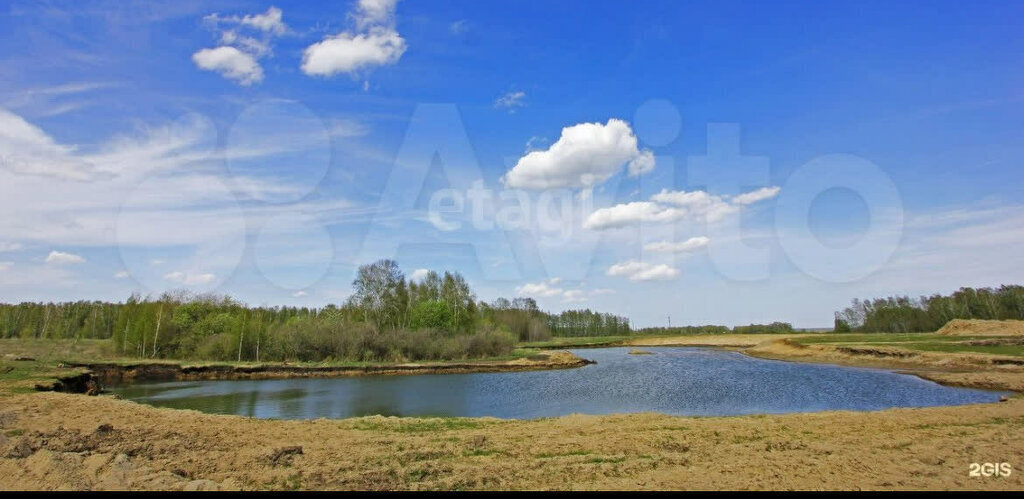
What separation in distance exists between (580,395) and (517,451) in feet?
68.6

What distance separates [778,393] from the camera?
100.0ft

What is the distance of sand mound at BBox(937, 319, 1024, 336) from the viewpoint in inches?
2366

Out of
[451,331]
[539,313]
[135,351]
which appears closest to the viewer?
[135,351]

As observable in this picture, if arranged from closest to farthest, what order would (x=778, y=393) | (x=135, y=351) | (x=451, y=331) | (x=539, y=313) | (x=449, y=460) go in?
(x=449, y=460)
(x=778, y=393)
(x=135, y=351)
(x=451, y=331)
(x=539, y=313)

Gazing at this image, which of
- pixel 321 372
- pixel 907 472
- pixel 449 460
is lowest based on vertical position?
pixel 321 372

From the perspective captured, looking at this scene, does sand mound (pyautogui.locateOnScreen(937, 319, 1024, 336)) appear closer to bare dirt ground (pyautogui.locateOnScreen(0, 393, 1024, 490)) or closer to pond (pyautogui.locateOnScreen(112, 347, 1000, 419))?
pond (pyautogui.locateOnScreen(112, 347, 1000, 419))

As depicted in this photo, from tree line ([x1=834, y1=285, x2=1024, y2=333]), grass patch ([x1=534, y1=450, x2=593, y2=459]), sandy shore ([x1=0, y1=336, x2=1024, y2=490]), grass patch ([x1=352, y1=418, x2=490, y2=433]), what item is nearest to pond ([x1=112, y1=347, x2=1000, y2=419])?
grass patch ([x1=352, y1=418, x2=490, y2=433])

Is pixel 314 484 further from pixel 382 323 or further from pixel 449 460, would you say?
pixel 382 323

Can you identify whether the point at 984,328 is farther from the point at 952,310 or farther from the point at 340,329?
the point at 340,329

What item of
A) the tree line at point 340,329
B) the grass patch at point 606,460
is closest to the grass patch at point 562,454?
the grass patch at point 606,460

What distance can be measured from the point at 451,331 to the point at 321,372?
23408mm

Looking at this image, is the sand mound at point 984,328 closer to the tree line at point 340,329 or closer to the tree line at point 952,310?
the tree line at point 952,310

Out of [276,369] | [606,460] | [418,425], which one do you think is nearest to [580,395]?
[418,425]

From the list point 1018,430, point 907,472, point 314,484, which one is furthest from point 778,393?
point 314,484
